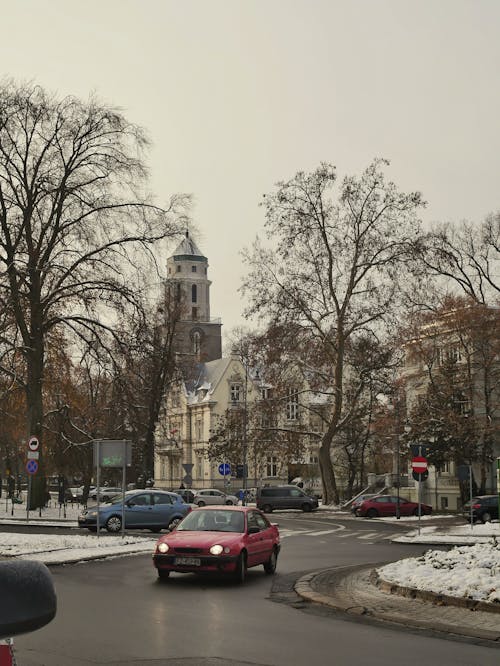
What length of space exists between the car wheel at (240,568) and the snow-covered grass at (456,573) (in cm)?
242

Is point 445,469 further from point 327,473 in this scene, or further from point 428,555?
point 428,555

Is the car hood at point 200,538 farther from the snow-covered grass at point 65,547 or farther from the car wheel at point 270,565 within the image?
the snow-covered grass at point 65,547

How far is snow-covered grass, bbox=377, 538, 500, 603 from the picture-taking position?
13055mm

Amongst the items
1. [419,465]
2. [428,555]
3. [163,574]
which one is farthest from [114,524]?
[428,555]

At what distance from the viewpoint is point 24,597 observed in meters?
2.65

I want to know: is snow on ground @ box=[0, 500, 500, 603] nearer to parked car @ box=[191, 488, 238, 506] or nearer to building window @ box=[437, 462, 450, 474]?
parked car @ box=[191, 488, 238, 506]

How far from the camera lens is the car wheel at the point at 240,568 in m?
16.7

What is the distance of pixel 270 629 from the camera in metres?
11.2

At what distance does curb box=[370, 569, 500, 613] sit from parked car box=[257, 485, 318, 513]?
4420 cm

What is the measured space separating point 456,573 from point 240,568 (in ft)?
13.6

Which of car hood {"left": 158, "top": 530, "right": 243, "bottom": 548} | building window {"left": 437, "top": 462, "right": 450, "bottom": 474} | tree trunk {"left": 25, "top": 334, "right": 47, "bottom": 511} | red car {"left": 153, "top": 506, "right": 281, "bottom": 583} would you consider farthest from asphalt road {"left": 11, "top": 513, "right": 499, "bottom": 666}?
building window {"left": 437, "top": 462, "right": 450, "bottom": 474}

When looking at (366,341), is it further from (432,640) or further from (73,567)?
(432,640)

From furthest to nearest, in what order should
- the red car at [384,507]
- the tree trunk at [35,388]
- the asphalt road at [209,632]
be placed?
1. the red car at [384,507]
2. the tree trunk at [35,388]
3. the asphalt road at [209,632]

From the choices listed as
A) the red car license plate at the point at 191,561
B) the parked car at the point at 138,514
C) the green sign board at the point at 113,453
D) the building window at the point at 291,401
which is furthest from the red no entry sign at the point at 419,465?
the building window at the point at 291,401
